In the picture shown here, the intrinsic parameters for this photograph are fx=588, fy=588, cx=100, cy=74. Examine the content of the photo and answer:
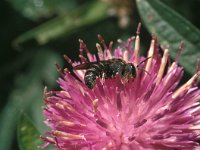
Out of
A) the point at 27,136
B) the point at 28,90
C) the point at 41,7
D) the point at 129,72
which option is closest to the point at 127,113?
the point at 129,72

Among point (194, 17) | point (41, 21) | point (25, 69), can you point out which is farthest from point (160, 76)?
point (25, 69)

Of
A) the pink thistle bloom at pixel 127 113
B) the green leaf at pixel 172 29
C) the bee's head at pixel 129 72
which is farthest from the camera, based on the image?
the green leaf at pixel 172 29

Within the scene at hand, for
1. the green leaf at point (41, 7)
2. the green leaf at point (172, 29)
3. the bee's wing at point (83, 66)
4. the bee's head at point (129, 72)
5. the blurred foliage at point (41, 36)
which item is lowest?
the bee's head at point (129, 72)

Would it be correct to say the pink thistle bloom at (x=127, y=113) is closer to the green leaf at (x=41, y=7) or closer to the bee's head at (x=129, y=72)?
the bee's head at (x=129, y=72)

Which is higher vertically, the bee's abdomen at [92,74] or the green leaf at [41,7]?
the green leaf at [41,7]

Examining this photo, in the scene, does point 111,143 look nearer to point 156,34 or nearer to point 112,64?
point 112,64

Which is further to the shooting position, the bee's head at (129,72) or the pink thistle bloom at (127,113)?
the bee's head at (129,72)

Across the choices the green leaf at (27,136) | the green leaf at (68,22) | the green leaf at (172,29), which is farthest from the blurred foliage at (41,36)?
the green leaf at (27,136)

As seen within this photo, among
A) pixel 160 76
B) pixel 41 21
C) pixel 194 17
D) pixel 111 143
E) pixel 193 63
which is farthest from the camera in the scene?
pixel 41 21
